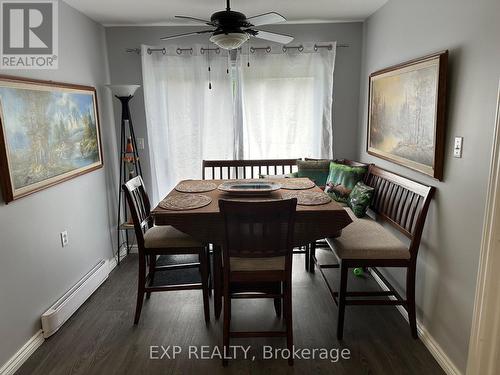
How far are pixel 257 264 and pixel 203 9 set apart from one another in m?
2.19

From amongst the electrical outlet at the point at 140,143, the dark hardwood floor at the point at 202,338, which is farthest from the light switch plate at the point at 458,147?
the electrical outlet at the point at 140,143

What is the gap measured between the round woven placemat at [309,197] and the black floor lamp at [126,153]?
5.41 ft

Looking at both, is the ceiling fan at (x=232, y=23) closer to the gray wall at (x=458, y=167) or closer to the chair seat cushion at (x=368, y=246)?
the gray wall at (x=458, y=167)

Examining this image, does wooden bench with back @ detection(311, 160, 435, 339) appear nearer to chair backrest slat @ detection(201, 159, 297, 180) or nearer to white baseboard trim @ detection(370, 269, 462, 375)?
white baseboard trim @ detection(370, 269, 462, 375)

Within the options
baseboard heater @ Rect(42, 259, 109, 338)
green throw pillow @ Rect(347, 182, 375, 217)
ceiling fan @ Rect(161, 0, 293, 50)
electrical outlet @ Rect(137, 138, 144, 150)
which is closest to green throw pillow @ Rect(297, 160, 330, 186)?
green throw pillow @ Rect(347, 182, 375, 217)

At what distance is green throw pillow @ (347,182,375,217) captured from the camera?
9.41 ft

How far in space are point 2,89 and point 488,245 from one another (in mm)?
2625

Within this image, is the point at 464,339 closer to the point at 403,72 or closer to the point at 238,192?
the point at 238,192

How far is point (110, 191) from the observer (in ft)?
11.6

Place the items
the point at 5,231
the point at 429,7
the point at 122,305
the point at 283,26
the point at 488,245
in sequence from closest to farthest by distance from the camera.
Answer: the point at 488,245 < the point at 5,231 < the point at 429,7 < the point at 122,305 < the point at 283,26

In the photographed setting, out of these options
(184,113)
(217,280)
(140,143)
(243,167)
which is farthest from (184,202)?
(140,143)

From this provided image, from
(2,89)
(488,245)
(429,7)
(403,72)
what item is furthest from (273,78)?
(488,245)

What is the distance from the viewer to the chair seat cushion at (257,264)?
202cm

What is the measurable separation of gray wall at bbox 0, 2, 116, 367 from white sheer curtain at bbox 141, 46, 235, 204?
1.49ft
